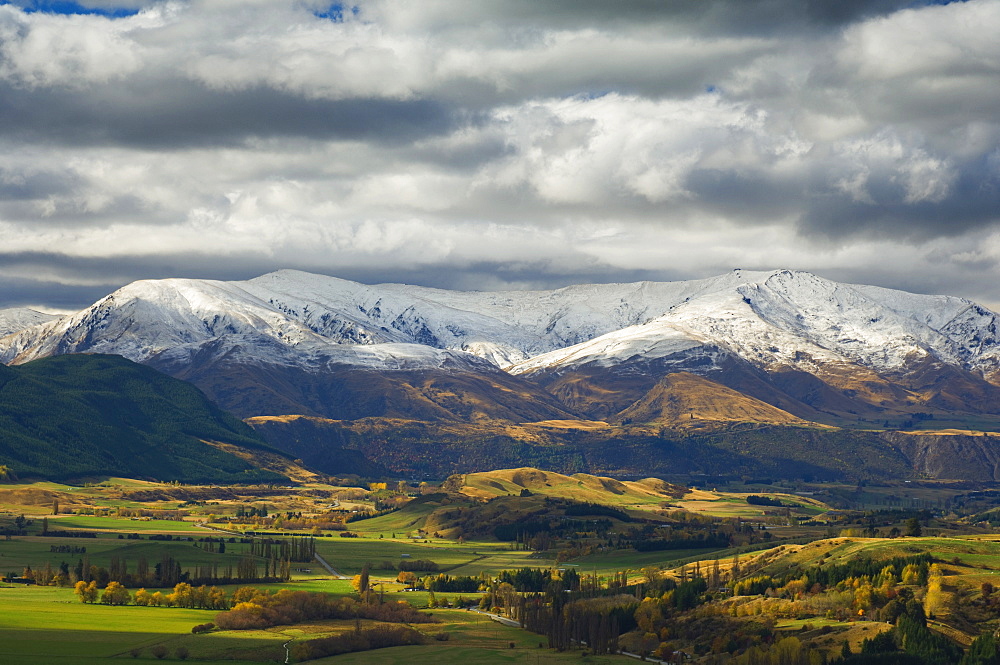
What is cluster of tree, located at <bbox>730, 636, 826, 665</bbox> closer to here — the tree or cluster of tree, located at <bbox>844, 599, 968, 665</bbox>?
cluster of tree, located at <bbox>844, 599, 968, 665</bbox>

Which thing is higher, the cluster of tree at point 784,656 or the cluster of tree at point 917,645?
the cluster of tree at point 917,645

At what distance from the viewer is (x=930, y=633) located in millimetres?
197875

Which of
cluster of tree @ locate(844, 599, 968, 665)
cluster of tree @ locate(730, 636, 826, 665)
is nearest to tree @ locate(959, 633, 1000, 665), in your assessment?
cluster of tree @ locate(844, 599, 968, 665)

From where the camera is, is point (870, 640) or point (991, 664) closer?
point (991, 664)

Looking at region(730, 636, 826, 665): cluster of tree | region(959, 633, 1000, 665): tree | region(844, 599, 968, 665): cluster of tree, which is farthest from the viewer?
region(730, 636, 826, 665): cluster of tree

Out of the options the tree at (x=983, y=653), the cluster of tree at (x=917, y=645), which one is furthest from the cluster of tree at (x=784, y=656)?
the tree at (x=983, y=653)

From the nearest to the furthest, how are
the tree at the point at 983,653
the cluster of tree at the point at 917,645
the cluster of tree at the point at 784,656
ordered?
the tree at the point at 983,653
the cluster of tree at the point at 917,645
the cluster of tree at the point at 784,656

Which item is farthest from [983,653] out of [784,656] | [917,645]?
[784,656]

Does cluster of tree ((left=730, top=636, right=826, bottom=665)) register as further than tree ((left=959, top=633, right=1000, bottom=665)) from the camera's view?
Yes

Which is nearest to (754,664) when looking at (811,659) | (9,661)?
(811,659)

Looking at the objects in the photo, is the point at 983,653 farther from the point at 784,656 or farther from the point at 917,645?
the point at 784,656

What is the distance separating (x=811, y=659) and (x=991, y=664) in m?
25.0

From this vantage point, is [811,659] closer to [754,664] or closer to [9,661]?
[754,664]

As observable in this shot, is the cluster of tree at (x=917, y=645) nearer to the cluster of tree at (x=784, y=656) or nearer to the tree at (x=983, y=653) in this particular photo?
the tree at (x=983, y=653)
